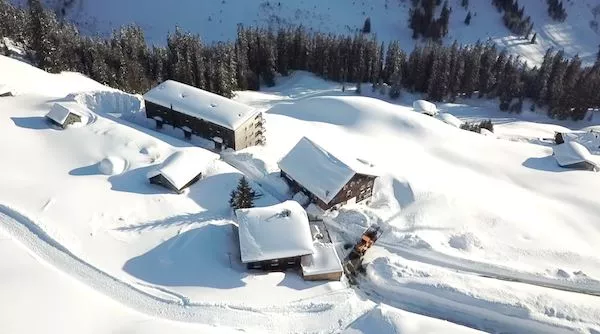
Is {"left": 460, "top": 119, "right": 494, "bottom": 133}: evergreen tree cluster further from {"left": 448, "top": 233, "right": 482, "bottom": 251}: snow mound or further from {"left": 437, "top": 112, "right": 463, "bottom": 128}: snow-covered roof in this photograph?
{"left": 448, "top": 233, "right": 482, "bottom": 251}: snow mound

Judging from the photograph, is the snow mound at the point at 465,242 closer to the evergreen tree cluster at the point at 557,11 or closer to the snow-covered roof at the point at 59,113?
the snow-covered roof at the point at 59,113

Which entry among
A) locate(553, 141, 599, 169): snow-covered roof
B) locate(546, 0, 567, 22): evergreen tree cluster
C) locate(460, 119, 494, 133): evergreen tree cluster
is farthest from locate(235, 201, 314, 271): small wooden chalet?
locate(546, 0, 567, 22): evergreen tree cluster

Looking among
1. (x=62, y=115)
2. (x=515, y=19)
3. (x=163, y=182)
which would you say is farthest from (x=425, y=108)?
(x=515, y=19)

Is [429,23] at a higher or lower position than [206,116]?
lower

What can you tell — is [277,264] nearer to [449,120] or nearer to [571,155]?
[571,155]

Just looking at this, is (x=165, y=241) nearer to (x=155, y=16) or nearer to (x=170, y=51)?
(x=170, y=51)

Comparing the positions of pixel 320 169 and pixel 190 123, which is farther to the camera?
pixel 190 123
